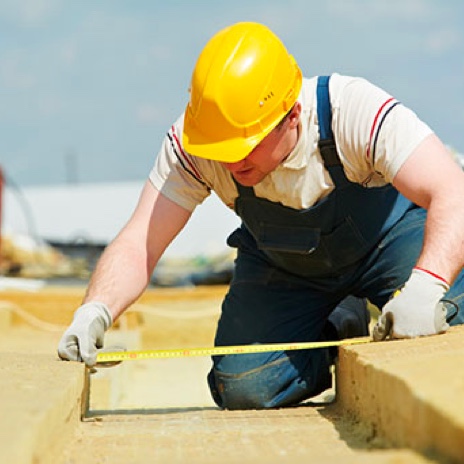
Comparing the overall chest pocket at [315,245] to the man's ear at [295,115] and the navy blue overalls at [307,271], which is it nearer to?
the navy blue overalls at [307,271]

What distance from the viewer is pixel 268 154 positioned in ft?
11.3

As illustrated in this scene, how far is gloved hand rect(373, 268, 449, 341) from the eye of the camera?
294 centimetres

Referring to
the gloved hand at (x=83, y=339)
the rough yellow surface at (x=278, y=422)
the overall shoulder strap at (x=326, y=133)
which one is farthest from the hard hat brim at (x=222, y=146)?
the rough yellow surface at (x=278, y=422)

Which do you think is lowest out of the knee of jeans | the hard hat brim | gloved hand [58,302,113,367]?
the knee of jeans

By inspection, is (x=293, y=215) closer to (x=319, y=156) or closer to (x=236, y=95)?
(x=319, y=156)

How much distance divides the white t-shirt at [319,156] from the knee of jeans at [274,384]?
782mm

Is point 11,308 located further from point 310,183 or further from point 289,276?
point 310,183

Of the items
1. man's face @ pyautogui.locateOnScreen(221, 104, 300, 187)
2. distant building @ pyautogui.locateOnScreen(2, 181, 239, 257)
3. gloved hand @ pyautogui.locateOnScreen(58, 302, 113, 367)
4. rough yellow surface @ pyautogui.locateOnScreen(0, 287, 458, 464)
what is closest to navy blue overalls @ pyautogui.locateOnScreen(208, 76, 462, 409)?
man's face @ pyautogui.locateOnScreen(221, 104, 300, 187)

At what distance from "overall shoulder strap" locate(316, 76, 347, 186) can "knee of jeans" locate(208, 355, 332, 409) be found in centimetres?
94

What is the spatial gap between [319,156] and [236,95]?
47 centimetres

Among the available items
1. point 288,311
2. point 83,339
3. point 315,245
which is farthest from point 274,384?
point 83,339

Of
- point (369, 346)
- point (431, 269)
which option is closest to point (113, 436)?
point (369, 346)

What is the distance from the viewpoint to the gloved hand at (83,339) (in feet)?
10.5

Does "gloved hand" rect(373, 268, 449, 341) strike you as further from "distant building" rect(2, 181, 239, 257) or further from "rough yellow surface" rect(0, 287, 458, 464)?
"distant building" rect(2, 181, 239, 257)
